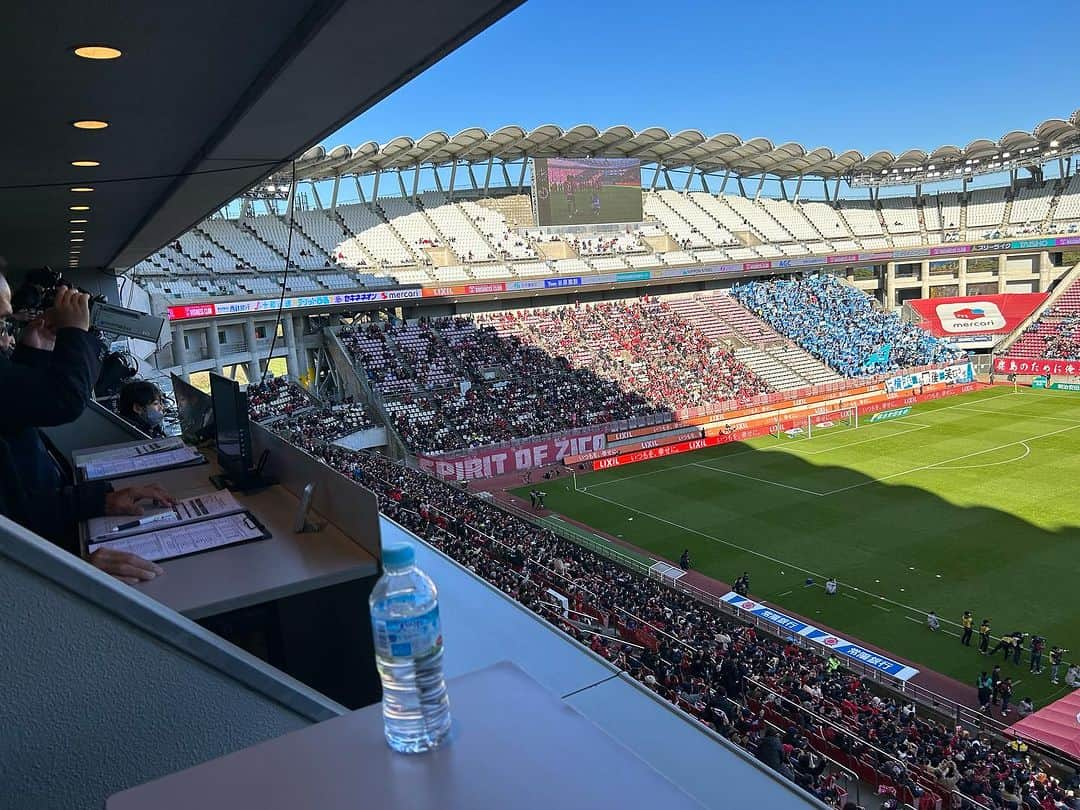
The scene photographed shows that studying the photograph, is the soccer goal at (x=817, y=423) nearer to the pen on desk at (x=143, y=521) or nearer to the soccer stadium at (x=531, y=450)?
the soccer stadium at (x=531, y=450)

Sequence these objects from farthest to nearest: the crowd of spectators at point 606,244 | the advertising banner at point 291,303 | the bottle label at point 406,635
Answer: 1. the crowd of spectators at point 606,244
2. the advertising banner at point 291,303
3. the bottle label at point 406,635

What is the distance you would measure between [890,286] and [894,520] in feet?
126

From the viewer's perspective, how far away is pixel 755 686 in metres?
11.5

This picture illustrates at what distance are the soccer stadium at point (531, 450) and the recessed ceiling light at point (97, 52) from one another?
0.19 feet

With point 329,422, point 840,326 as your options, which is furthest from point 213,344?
point 840,326

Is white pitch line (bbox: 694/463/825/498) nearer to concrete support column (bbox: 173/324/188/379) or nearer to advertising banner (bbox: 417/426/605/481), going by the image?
advertising banner (bbox: 417/426/605/481)

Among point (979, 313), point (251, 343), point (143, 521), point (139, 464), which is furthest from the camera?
point (979, 313)

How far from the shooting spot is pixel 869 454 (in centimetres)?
2903

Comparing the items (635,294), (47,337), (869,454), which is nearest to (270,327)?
(635,294)

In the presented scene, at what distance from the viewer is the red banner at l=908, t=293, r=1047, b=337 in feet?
154

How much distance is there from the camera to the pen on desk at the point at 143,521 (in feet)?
10.1

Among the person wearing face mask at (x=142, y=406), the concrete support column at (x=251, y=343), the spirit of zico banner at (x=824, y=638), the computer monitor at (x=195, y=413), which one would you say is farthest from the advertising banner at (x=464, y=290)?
the computer monitor at (x=195, y=413)

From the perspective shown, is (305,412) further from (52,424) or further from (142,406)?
(52,424)

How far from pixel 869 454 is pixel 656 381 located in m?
10.5
